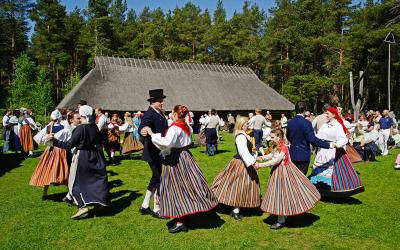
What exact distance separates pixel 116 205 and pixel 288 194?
338 centimetres

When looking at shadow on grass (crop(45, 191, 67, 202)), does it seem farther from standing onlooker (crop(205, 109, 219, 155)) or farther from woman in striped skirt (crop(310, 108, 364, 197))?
standing onlooker (crop(205, 109, 219, 155))

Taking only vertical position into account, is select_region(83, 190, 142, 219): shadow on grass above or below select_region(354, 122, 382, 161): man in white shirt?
below

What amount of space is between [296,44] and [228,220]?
34.8m

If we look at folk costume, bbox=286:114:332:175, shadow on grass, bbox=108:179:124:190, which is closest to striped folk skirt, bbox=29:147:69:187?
shadow on grass, bbox=108:179:124:190

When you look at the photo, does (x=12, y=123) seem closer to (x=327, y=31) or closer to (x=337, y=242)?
(x=337, y=242)

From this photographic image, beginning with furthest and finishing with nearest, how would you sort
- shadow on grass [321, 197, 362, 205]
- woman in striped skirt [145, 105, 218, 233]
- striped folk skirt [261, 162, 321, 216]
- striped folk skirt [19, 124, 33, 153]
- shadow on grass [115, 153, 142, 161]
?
striped folk skirt [19, 124, 33, 153]
shadow on grass [115, 153, 142, 161]
shadow on grass [321, 197, 362, 205]
striped folk skirt [261, 162, 321, 216]
woman in striped skirt [145, 105, 218, 233]

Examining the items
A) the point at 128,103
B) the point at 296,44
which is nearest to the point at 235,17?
the point at 296,44

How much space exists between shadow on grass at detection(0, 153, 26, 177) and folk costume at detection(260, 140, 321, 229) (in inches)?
319

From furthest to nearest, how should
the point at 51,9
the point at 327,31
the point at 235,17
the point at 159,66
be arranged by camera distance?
the point at 235,17 < the point at 51,9 < the point at 327,31 < the point at 159,66

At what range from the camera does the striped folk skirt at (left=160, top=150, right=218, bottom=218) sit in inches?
206

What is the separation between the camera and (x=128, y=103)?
2492cm

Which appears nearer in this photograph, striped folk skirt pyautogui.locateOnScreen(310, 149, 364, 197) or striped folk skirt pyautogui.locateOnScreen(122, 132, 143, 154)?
striped folk skirt pyautogui.locateOnScreen(310, 149, 364, 197)

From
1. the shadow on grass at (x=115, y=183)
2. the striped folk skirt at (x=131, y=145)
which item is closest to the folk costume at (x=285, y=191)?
the shadow on grass at (x=115, y=183)

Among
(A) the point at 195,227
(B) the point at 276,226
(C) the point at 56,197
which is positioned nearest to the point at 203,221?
(A) the point at 195,227
